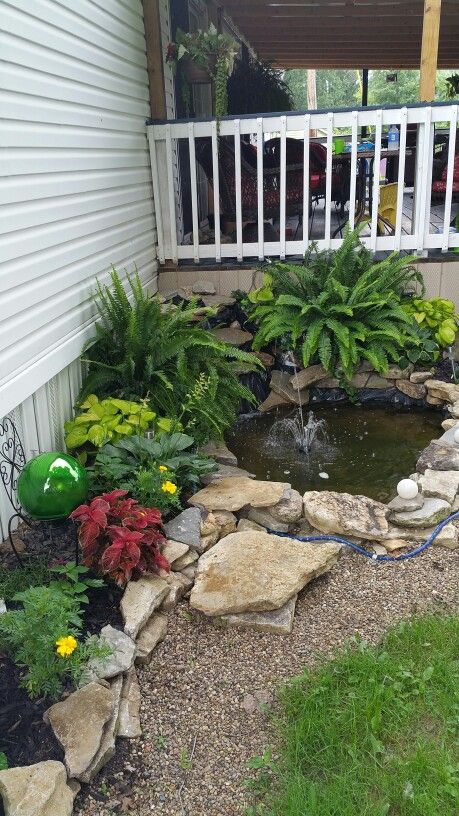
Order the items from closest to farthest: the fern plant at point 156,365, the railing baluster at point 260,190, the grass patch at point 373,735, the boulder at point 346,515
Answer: the grass patch at point 373,735, the boulder at point 346,515, the fern plant at point 156,365, the railing baluster at point 260,190

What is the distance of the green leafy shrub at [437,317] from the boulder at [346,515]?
2426 millimetres

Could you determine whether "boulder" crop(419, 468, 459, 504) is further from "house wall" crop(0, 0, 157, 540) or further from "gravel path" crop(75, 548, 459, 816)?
"house wall" crop(0, 0, 157, 540)

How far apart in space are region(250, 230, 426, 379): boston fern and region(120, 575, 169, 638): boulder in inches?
107

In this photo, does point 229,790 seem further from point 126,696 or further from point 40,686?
point 40,686

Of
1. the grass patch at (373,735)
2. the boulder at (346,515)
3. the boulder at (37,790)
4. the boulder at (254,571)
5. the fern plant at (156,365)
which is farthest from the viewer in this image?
the fern plant at (156,365)

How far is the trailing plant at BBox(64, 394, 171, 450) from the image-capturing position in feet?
11.9

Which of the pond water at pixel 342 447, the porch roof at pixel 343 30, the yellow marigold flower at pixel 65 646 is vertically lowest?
the pond water at pixel 342 447

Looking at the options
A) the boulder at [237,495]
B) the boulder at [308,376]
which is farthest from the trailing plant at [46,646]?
the boulder at [308,376]

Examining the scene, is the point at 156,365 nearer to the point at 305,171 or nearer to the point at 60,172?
the point at 60,172

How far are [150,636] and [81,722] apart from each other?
55 cm

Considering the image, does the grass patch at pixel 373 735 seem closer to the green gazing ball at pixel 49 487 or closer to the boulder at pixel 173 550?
the boulder at pixel 173 550

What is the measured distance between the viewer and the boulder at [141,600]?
2572 millimetres

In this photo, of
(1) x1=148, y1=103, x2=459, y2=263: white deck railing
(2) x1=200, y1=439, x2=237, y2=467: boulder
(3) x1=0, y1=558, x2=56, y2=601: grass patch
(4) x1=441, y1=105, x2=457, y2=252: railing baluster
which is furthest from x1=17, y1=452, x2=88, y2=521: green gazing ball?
(4) x1=441, y1=105, x2=457, y2=252: railing baluster

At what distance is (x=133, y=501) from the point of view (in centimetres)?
297
